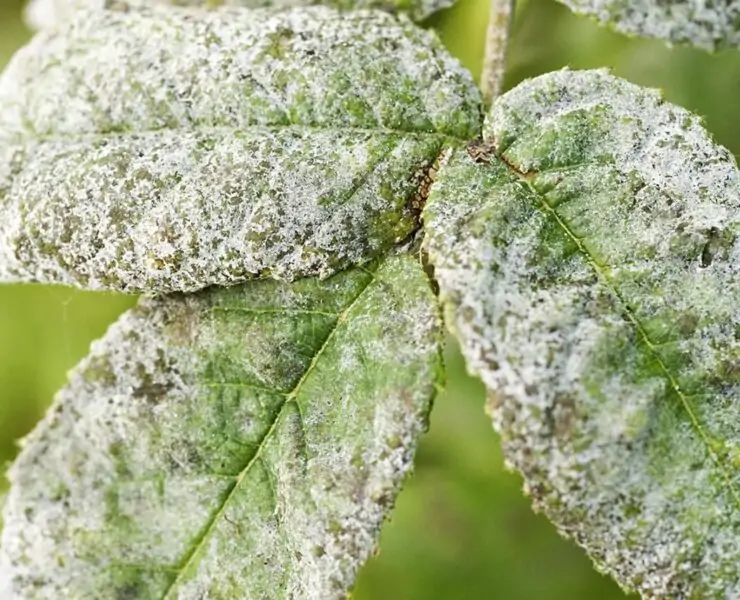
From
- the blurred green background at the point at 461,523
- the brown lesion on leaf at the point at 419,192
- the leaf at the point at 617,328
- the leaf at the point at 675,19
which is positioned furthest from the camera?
the blurred green background at the point at 461,523

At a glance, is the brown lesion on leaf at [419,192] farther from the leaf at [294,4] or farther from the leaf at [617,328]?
the leaf at [294,4]

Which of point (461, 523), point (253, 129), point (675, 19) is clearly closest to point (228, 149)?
point (253, 129)

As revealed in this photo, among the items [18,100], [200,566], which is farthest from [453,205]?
[18,100]

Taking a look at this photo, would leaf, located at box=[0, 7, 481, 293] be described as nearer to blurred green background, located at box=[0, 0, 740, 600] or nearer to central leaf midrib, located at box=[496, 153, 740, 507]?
central leaf midrib, located at box=[496, 153, 740, 507]

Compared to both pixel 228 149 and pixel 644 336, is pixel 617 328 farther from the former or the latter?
pixel 228 149

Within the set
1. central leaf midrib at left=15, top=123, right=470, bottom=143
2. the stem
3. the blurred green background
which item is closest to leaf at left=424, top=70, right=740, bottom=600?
central leaf midrib at left=15, top=123, right=470, bottom=143

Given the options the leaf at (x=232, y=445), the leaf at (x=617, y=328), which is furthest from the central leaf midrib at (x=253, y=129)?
the leaf at (x=232, y=445)

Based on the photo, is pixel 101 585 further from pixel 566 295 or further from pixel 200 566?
pixel 566 295
